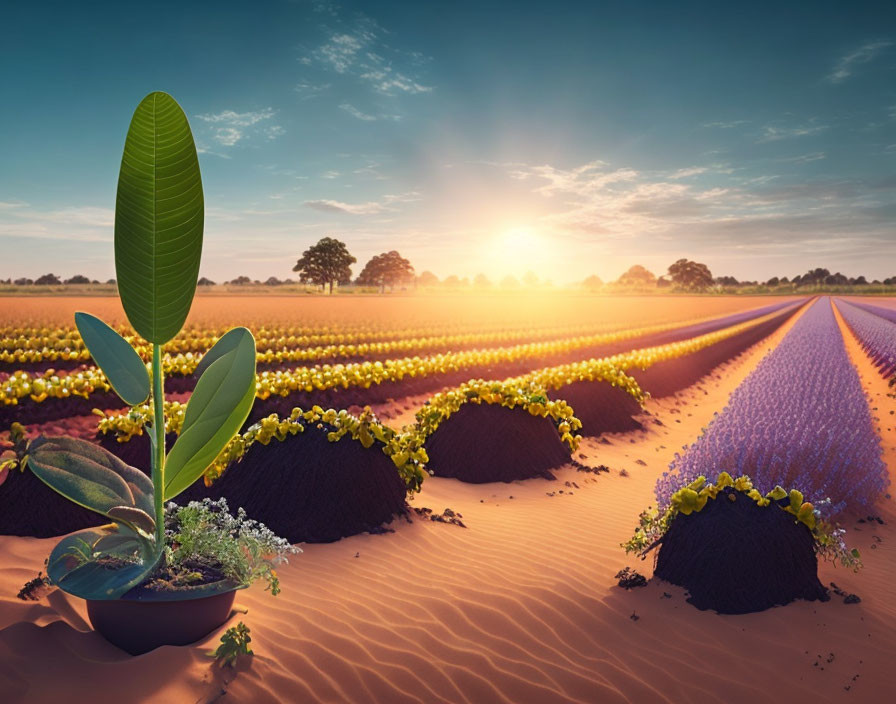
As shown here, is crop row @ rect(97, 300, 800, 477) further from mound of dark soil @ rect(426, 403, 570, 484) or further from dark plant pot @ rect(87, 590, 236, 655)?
dark plant pot @ rect(87, 590, 236, 655)

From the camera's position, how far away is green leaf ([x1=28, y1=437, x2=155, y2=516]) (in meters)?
3.28

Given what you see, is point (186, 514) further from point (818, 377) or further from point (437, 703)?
point (818, 377)

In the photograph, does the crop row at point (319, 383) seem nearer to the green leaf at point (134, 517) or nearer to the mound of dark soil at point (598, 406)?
the mound of dark soil at point (598, 406)

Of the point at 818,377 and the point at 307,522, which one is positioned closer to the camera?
the point at 307,522

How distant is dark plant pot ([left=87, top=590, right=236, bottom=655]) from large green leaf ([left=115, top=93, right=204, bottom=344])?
1.43m

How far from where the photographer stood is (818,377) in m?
11.8

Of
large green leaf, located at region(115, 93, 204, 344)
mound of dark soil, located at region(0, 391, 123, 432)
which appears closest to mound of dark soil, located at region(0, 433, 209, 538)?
large green leaf, located at region(115, 93, 204, 344)

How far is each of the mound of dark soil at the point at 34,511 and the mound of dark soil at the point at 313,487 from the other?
1.15 meters

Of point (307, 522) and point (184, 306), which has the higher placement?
point (184, 306)

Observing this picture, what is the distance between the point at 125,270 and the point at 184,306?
1.09 ft

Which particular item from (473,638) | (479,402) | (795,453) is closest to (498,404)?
(479,402)

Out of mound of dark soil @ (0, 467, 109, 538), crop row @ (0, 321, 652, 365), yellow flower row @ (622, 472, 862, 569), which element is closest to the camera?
yellow flower row @ (622, 472, 862, 569)

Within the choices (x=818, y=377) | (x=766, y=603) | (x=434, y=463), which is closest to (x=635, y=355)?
(x=818, y=377)

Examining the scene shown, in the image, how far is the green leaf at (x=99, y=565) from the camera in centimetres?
318
